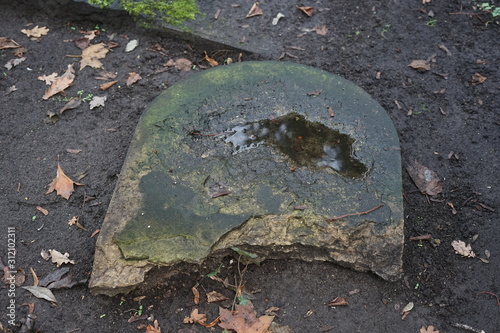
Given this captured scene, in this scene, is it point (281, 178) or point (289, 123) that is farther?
point (289, 123)

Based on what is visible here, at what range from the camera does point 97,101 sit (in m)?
4.55

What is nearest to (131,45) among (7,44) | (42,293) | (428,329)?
(7,44)

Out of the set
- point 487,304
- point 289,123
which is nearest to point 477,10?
point 289,123

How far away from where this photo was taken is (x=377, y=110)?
12.4 feet

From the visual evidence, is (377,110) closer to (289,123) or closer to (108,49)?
(289,123)

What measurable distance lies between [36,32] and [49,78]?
861 millimetres

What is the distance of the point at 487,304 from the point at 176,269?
209cm

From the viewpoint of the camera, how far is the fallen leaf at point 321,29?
536cm

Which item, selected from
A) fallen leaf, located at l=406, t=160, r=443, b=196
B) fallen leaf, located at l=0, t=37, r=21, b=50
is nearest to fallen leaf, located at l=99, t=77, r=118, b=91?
fallen leaf, located at l=0, t=37, r=21, b=50

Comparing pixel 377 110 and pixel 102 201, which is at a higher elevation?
pixel 377 110

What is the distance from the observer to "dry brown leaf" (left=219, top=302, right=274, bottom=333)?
3.05 metres

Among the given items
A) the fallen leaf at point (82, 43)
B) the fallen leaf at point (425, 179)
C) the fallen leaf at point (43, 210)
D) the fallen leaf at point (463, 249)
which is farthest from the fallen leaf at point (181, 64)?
the fallen leaf at point (463, 249)

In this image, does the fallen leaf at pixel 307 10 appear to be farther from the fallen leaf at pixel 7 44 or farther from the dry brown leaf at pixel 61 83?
the fallen leaf at pixel 7 44

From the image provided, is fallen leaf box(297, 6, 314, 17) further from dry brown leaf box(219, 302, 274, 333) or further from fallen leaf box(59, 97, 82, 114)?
dry brown leaf box(219, 302, 274, 333)
